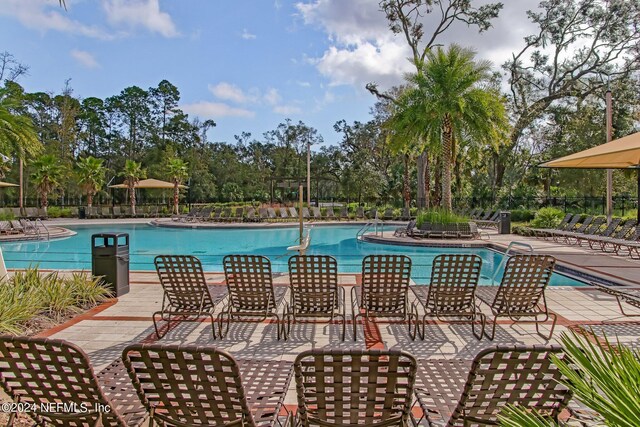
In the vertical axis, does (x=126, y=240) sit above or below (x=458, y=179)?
below

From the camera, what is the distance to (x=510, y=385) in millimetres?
1907

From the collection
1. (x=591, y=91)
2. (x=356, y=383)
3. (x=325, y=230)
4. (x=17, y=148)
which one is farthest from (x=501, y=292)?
(x=591, y=91)

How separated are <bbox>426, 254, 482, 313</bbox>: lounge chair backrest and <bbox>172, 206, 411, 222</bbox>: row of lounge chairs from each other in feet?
57.2

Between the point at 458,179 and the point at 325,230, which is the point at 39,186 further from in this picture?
the point at 458,179

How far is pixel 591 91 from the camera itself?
25531mm

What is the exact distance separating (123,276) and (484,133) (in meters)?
13.4

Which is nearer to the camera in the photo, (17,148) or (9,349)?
(9,349)

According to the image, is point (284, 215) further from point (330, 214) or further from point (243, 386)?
point (243, 386)

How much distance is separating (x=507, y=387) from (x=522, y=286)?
103 inches

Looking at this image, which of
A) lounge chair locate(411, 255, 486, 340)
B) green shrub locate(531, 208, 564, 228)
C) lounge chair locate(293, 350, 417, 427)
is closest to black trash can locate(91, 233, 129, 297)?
lounge chair locate(411, 255, 486, 340)

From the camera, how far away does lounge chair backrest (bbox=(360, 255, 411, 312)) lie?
425 cm

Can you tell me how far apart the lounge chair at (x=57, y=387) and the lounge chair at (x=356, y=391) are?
3.05 ft

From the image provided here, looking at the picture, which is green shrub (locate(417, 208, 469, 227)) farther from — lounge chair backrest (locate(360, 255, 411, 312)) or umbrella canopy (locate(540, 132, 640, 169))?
lounge chair backrest (locate(360, 255, 411, 312))

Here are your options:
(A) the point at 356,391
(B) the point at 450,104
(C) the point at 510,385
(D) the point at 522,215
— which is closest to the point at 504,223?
(D) the point at 522,215
